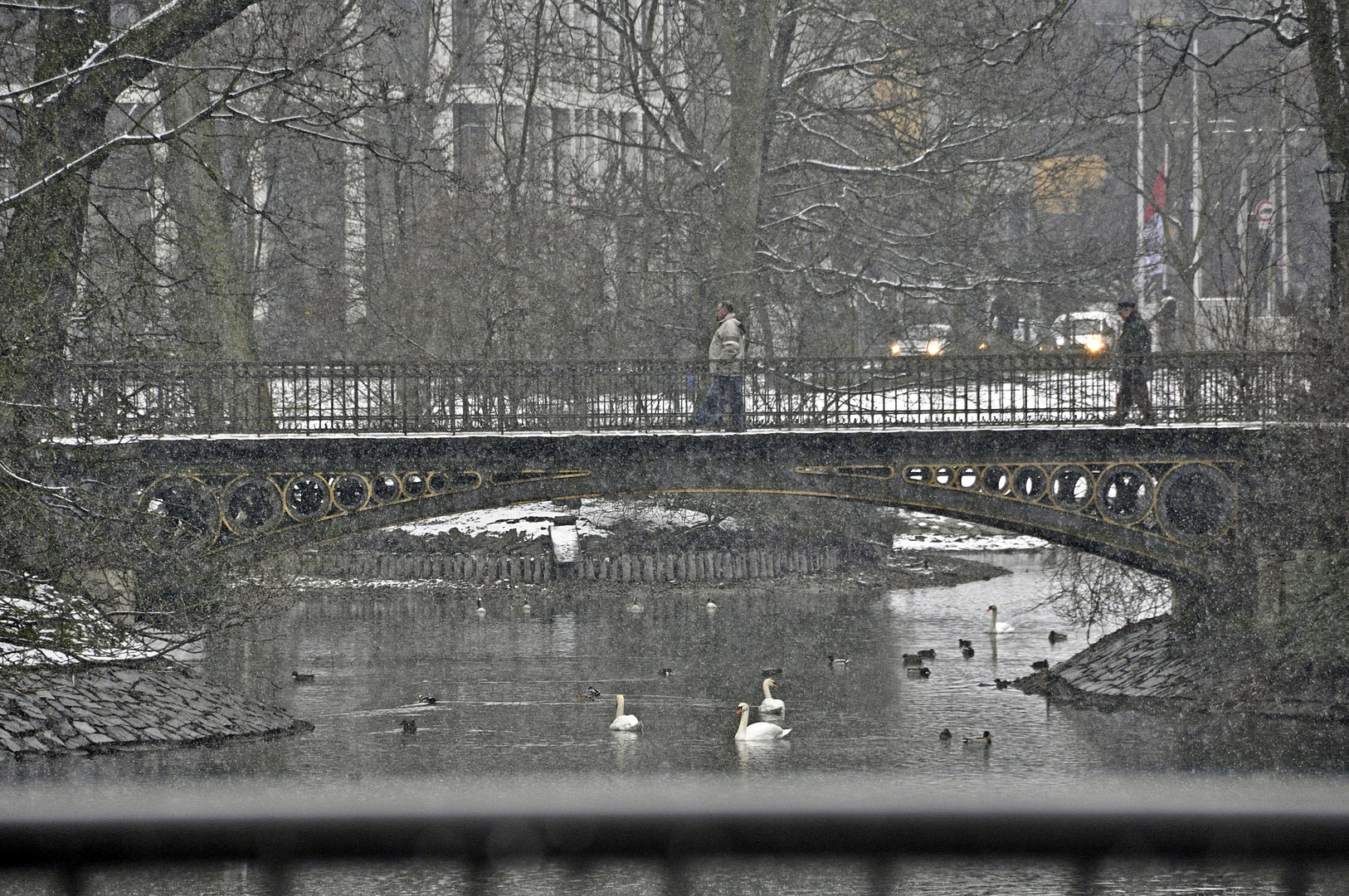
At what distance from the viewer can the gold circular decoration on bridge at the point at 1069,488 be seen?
18.8 metres

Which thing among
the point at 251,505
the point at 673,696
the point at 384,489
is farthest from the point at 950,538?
the point at 251,505

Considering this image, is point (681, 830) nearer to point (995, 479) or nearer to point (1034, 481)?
point (995, 479)

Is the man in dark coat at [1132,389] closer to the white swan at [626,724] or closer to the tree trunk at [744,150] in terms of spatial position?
the white swan at [626,724]

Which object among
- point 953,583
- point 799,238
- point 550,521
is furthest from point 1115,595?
point 550,521

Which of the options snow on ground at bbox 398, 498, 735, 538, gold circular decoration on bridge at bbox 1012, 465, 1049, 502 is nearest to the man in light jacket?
gold circular decoration on bridge at bbox 1012, 465, 1049, 502

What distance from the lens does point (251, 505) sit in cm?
1947

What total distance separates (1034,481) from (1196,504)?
5.98 feet

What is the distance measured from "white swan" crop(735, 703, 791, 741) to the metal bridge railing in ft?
12.9

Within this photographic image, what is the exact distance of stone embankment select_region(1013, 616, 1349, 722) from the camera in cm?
1555

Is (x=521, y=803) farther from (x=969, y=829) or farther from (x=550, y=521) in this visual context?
(x=550, y=521)

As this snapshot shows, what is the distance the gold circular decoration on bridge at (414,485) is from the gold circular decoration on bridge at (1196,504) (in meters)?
8.23

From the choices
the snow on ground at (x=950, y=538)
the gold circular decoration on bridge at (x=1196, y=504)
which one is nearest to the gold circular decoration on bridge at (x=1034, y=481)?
the gold circular decoration on bridge at (x=1196, y=504)

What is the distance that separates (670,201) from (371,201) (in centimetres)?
794

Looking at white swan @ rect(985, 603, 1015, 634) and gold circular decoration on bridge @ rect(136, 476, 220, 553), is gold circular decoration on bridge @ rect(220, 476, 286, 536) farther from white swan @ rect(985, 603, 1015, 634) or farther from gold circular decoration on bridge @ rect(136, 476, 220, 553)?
white swan @ rect(985, 603, 1015, 634)
